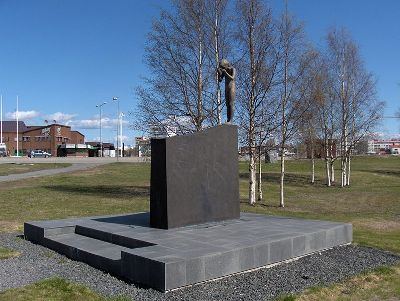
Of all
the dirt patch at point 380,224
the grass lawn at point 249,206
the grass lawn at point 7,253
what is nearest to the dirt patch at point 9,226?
the grass lawn at point 249,206

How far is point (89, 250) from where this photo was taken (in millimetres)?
8172

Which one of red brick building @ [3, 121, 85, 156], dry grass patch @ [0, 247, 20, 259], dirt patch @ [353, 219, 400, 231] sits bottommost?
dirt patch @ [353, 219, 400, 231]

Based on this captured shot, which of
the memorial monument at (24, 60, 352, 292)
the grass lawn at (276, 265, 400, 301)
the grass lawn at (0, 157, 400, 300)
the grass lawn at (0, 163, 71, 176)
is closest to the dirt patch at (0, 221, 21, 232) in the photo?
the grass lawn at (0, 157, 400, 300)

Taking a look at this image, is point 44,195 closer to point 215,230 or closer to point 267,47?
point 267,47

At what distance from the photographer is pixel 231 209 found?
415 inches

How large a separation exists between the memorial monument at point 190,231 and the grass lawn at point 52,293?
79cm

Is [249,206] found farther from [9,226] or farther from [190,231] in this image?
[190,231]

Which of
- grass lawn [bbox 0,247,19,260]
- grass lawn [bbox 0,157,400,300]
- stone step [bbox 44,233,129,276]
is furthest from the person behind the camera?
grass lawn [bbox 0,157,400,300]

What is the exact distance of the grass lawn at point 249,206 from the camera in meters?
13.4

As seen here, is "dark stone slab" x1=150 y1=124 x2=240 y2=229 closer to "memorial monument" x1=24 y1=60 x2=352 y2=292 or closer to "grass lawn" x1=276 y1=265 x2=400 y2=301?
"memorial monument" x1=24 y1=60 x2=352 y2=292

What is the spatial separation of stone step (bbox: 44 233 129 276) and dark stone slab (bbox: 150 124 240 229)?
1323 mm

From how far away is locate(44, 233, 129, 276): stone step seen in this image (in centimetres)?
739

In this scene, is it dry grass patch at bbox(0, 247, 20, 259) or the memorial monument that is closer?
the memorial monument

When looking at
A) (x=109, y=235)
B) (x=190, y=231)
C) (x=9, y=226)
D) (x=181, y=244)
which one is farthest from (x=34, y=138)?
(x=181, y=244)
